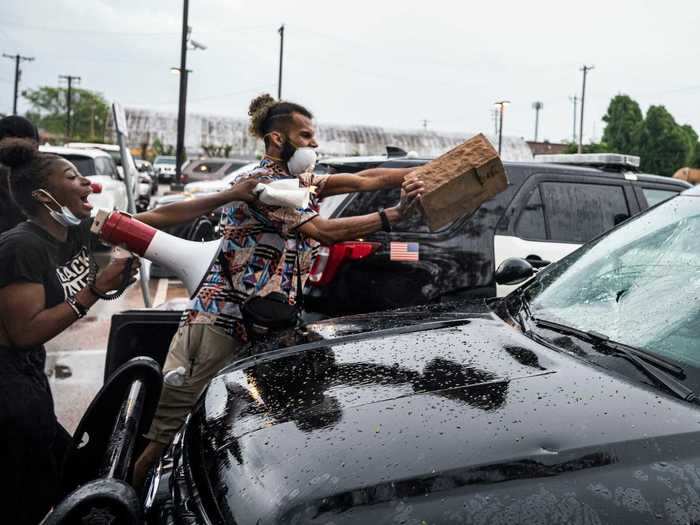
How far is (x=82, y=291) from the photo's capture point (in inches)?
110

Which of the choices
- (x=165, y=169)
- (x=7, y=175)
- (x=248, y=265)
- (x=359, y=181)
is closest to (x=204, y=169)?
(x=165, y=169)

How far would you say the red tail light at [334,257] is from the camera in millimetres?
4887

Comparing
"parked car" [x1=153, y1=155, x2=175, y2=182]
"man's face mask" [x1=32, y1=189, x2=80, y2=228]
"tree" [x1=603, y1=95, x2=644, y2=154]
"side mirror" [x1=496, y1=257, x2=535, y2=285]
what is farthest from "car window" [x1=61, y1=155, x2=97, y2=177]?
"tree" [x1=603, y1=95, x2=644, y2=154]

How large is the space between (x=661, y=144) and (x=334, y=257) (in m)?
47.3

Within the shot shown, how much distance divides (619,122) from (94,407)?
5387 cm

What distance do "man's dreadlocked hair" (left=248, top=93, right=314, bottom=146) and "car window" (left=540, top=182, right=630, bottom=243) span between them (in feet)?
8.75

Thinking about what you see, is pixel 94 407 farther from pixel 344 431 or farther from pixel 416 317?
pixel 344 431

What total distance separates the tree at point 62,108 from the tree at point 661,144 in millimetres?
83048

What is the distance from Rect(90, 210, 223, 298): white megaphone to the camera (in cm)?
295

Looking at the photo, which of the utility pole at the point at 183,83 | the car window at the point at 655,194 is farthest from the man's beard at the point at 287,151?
the utility pole at the point at 183,83

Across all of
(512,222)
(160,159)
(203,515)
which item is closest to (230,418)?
(203,515)

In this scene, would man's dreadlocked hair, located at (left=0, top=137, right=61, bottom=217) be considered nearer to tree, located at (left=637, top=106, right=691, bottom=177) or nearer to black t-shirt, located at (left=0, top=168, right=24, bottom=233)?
black t-shirt, located at (left=0, top=168, right=24, bottom=233)

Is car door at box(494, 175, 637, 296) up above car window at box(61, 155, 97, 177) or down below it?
below

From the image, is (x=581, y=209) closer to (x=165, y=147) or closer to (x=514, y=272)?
(x=514, y=272)
